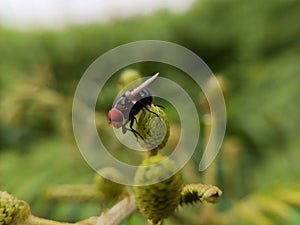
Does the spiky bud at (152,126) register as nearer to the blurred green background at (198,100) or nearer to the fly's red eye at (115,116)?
the fly's red eye at (115,116)

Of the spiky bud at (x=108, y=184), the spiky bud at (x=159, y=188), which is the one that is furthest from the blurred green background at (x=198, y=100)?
the spiky bud at (x=159, y=188)

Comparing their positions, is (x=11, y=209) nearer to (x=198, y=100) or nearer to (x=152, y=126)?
(x=152, y=126)

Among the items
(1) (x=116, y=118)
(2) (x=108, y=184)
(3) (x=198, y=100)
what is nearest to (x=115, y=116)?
(1) (x=116, y=118)

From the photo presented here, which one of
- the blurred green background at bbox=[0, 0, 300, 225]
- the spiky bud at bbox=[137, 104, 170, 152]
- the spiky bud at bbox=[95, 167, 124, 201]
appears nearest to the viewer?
the spiky bud at bbox=[137, 104, 170, 152]

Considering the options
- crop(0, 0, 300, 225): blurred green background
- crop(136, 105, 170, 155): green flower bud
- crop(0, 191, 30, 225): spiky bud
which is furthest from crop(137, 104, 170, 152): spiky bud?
crop(0, 0, 300, 225): blurred green background

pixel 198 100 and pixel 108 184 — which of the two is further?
pixel 198 100

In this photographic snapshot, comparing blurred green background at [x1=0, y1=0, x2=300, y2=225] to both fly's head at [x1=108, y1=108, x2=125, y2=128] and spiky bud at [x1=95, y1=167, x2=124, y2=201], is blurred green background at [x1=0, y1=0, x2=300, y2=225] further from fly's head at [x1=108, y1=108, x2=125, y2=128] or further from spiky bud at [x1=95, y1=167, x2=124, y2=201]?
fly's head at [x1=108, y1=108, x2=125, y2=128]
